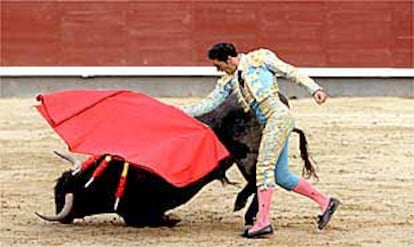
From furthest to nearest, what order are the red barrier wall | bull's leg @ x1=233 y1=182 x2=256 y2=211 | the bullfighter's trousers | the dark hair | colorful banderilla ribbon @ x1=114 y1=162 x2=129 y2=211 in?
the red barrier wall
bull's leg @ x1=233 y1=182 x2=256 y2=211
colorful banderilla ribbon @ x1=114 y1=162 x2=129 y2=211
the bullfighter's trousers
the dark hair

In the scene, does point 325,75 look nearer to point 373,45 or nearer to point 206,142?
point 373,45

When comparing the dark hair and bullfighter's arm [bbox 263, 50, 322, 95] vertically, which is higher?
the dark hair

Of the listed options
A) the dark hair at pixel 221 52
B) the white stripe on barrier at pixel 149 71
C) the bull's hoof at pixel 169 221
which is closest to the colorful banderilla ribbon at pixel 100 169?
the bull's hoof at pixel 169 221

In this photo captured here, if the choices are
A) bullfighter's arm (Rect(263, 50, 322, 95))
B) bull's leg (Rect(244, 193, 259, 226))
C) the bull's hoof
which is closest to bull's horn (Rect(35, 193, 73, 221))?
the bull's hoof

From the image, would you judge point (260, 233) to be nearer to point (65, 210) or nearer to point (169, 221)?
point (169, 221)

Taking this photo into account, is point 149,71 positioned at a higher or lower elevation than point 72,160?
lower

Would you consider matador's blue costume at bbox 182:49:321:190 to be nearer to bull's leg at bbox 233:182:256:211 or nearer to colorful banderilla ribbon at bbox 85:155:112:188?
bull's leg at bbox 233:182:256:211

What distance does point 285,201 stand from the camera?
23.9ft

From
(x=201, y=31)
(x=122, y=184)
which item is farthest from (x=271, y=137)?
(x=201, y=31)

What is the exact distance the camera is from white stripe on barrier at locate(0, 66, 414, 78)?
14805 mm

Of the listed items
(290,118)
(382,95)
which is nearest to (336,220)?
(290,118)

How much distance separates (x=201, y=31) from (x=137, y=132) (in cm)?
867

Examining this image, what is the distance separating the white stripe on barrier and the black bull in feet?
27.8

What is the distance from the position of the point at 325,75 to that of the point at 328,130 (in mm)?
3473
